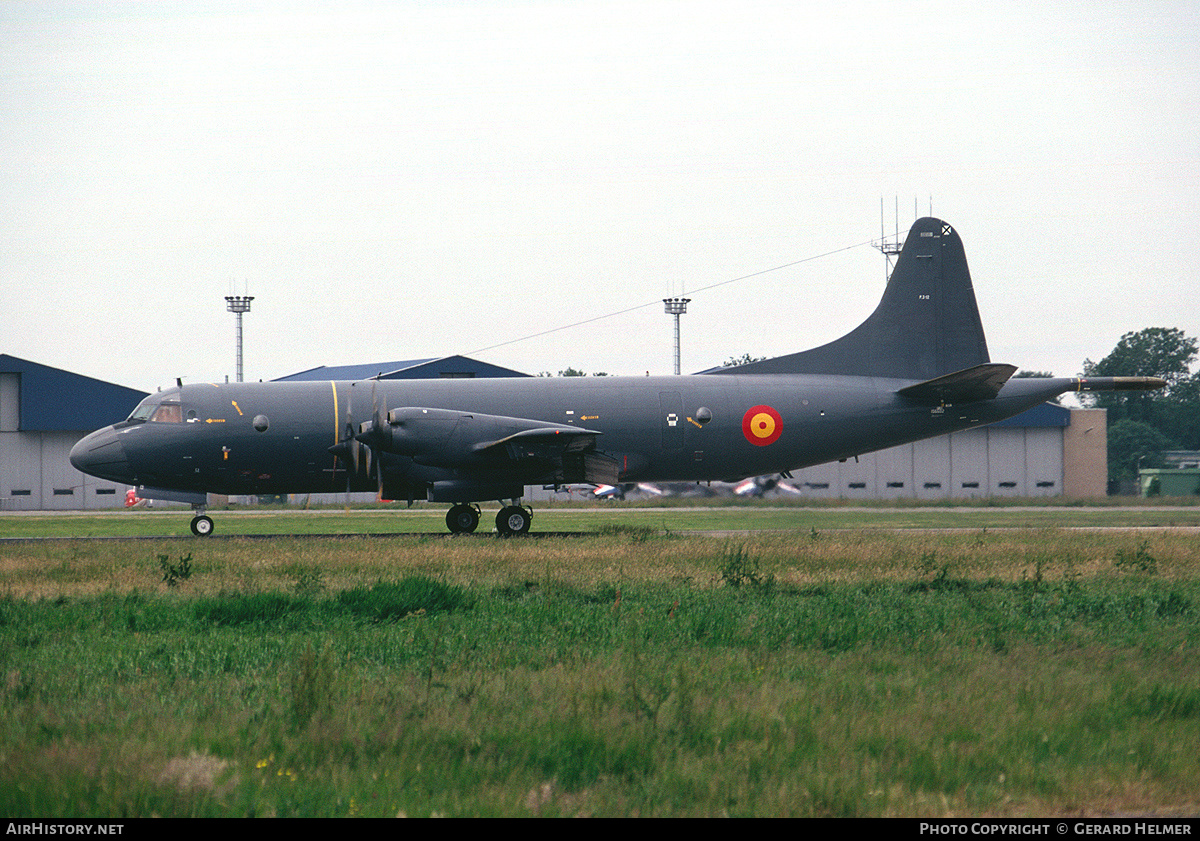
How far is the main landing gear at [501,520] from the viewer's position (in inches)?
1078

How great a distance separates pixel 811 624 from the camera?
1284cm

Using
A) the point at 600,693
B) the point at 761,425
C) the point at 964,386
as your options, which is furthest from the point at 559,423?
the point at 600,693

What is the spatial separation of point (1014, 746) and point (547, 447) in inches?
771

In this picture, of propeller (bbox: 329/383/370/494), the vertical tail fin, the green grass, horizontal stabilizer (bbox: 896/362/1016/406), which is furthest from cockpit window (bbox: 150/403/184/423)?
horizontal stabilizer (bbox: 896/362/1016/406)

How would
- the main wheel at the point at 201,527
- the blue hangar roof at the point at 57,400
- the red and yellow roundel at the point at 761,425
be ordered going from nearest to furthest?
1. the red and yellow roundel at the point at 761,425
2. the main wheel at the point at 201,527
3. the blue hangar roof at the point at 57,400

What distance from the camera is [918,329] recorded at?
97.7 ft

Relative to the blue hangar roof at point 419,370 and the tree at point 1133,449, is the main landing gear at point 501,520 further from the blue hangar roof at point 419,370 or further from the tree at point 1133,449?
the tree at point 1133,449

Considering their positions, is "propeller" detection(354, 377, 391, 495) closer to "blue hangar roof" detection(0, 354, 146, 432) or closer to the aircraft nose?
the aircraft nose

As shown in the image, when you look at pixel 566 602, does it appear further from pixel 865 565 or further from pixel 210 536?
pixel 210 536

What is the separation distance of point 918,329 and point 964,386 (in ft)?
8.95

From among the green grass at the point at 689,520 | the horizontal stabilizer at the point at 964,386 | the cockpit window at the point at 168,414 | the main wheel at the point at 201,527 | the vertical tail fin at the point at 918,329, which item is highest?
the vertical tail fin at the point at 918,329

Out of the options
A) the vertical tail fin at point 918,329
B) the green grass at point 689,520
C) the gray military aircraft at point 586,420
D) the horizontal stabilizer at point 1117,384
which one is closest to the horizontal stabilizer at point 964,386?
the gray military aircraft at point 586,420

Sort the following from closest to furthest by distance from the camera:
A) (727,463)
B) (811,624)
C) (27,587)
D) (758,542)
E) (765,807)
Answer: (765,807)
(811,624)
(27,587)
(758,542)
(727,463)

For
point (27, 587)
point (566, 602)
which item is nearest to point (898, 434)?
point (566, 602)
